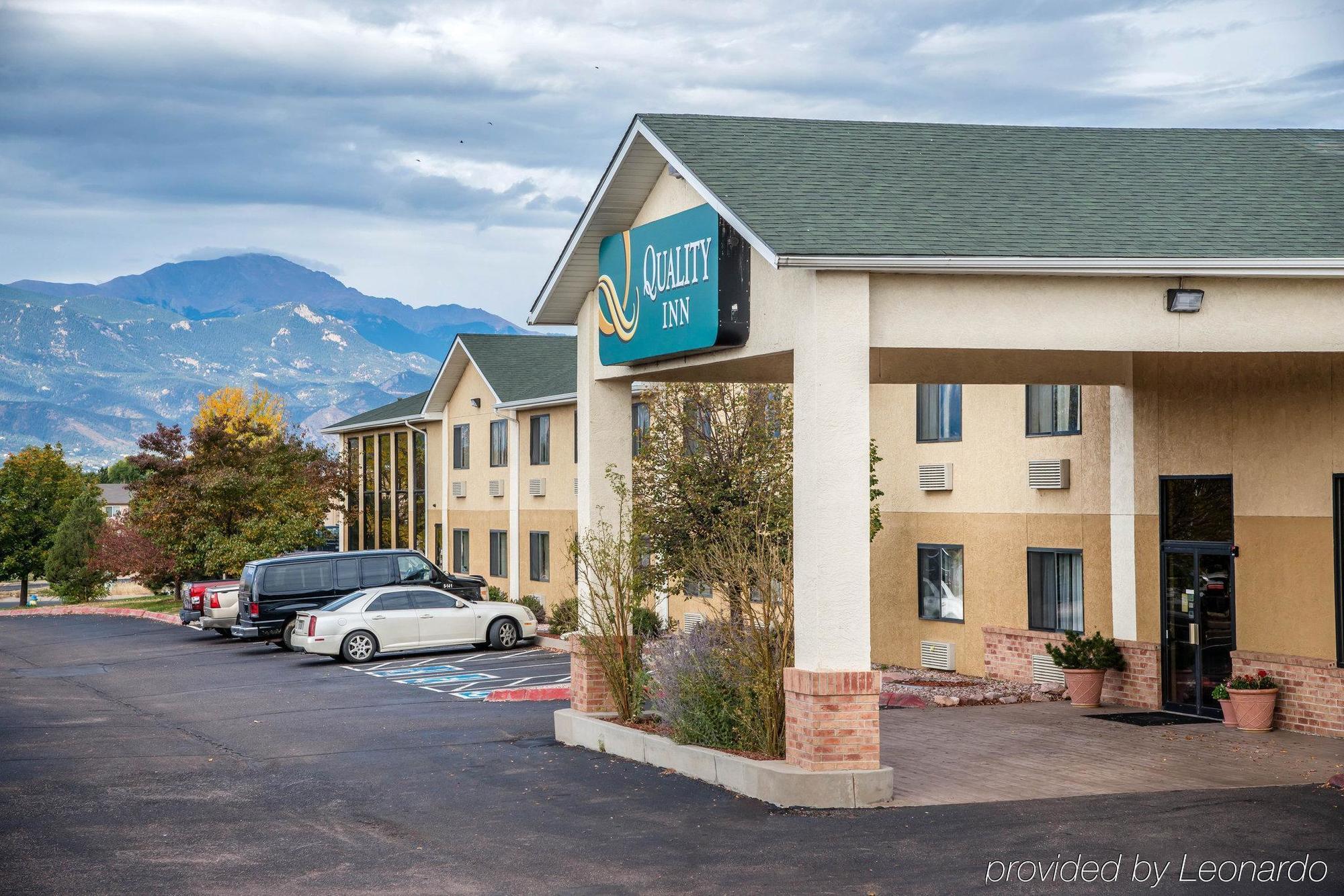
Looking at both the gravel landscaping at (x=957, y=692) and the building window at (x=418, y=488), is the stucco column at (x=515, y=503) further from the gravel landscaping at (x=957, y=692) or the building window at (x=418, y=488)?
the gravel landscaping at (x=957, y=692)

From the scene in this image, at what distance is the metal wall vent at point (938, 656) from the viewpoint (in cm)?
2302

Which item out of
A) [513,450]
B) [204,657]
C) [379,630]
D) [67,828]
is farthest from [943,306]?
[513,450]

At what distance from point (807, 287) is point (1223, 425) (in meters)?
7.29

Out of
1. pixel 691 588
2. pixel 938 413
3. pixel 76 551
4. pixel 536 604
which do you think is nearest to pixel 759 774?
pixel 938 413

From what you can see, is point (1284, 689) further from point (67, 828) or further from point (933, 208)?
point (67, 828)

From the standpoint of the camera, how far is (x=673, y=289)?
1506 centimetres

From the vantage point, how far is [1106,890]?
938 centimetres

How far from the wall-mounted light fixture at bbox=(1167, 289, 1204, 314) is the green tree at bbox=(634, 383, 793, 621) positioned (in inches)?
373

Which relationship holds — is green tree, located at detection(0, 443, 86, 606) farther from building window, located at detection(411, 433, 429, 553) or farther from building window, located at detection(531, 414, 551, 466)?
building window, located at detection(531, 414, 551, 466)

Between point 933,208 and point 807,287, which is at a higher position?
point 933,208

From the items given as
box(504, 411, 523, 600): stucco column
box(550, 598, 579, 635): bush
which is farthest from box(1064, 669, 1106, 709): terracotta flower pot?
box(504, 411, 523, 600): stucco column

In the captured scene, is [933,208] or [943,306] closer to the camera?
[943,306]

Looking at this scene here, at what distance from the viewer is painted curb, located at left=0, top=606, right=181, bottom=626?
4394 cm

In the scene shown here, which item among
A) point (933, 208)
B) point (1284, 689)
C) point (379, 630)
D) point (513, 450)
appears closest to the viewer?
point (933, 208)
